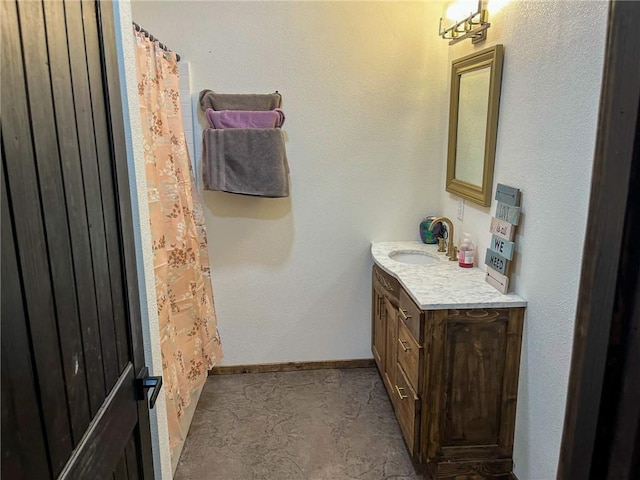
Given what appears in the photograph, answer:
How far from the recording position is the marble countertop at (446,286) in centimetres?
191

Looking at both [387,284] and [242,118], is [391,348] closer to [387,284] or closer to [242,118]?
[387,284]

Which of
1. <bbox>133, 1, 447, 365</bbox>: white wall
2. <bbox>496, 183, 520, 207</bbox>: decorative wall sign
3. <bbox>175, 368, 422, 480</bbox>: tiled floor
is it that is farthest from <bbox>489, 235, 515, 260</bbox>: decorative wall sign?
<bbox>175, 368, 422, 480</bbox>: tiled floor

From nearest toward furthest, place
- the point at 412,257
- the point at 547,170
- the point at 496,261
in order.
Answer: the point at 547,170
the point at 496,261
the point at 412,257

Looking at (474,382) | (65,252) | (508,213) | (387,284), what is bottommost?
(474,382)

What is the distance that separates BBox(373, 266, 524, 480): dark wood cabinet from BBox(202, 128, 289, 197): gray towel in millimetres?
1125

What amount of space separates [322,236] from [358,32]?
4.08ft

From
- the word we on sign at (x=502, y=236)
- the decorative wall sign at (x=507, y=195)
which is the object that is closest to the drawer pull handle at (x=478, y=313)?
the word we on sign at (x=502, y=236)

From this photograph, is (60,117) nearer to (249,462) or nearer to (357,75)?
(249,462)

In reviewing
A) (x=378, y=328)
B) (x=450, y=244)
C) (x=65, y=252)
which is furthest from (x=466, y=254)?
(x=65, y=252)

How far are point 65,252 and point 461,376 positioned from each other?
1658 millimetres

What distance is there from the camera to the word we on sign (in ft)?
6.36

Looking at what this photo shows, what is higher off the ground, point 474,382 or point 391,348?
point 474,382

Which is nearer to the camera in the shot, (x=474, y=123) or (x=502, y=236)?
(x=502, y=236)

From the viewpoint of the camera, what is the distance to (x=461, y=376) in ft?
6.48
